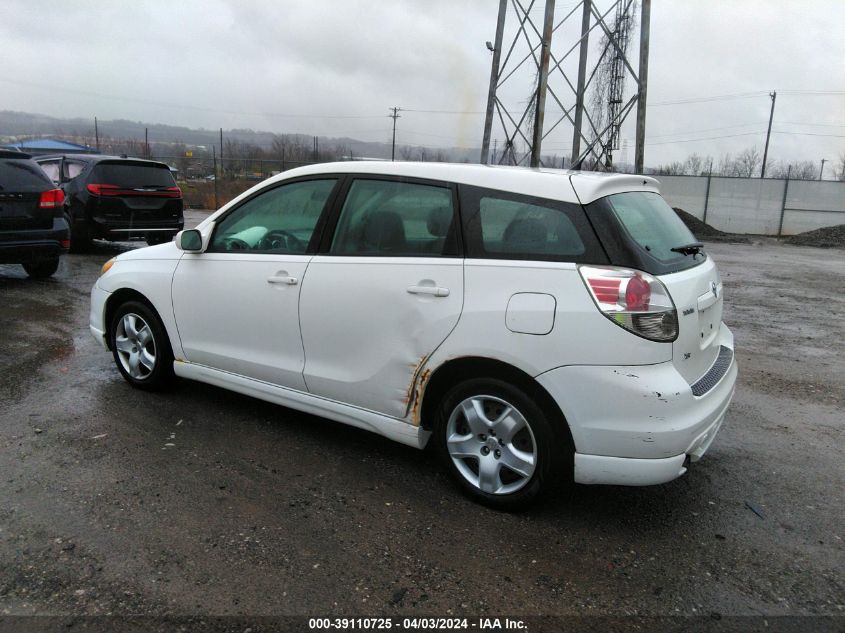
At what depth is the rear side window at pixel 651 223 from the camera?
2895mm

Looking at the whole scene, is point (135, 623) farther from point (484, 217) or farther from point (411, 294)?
point (484, 217)

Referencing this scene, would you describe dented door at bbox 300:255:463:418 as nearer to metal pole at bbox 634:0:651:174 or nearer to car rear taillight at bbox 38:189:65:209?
car rear taillight at bbox 38:189:65:209

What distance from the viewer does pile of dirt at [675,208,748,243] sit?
21.1 m

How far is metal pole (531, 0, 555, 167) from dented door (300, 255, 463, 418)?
1139cm

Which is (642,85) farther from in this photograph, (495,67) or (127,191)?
(127,191)

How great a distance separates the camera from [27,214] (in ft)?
A: 25.7

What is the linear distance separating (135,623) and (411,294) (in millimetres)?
1805

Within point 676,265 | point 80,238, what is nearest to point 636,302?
point 676,265

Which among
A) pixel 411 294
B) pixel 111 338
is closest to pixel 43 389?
pixel 111 338

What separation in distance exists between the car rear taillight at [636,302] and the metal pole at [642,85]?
512 inches

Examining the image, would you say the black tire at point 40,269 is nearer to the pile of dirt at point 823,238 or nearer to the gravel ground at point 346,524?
the gravel ground at point 346,524

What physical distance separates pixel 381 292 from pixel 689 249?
1.62m

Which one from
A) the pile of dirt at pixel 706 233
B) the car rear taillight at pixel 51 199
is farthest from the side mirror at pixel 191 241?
the pile of dirt at pixel 706 233

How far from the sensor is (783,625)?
2338 millimetres
